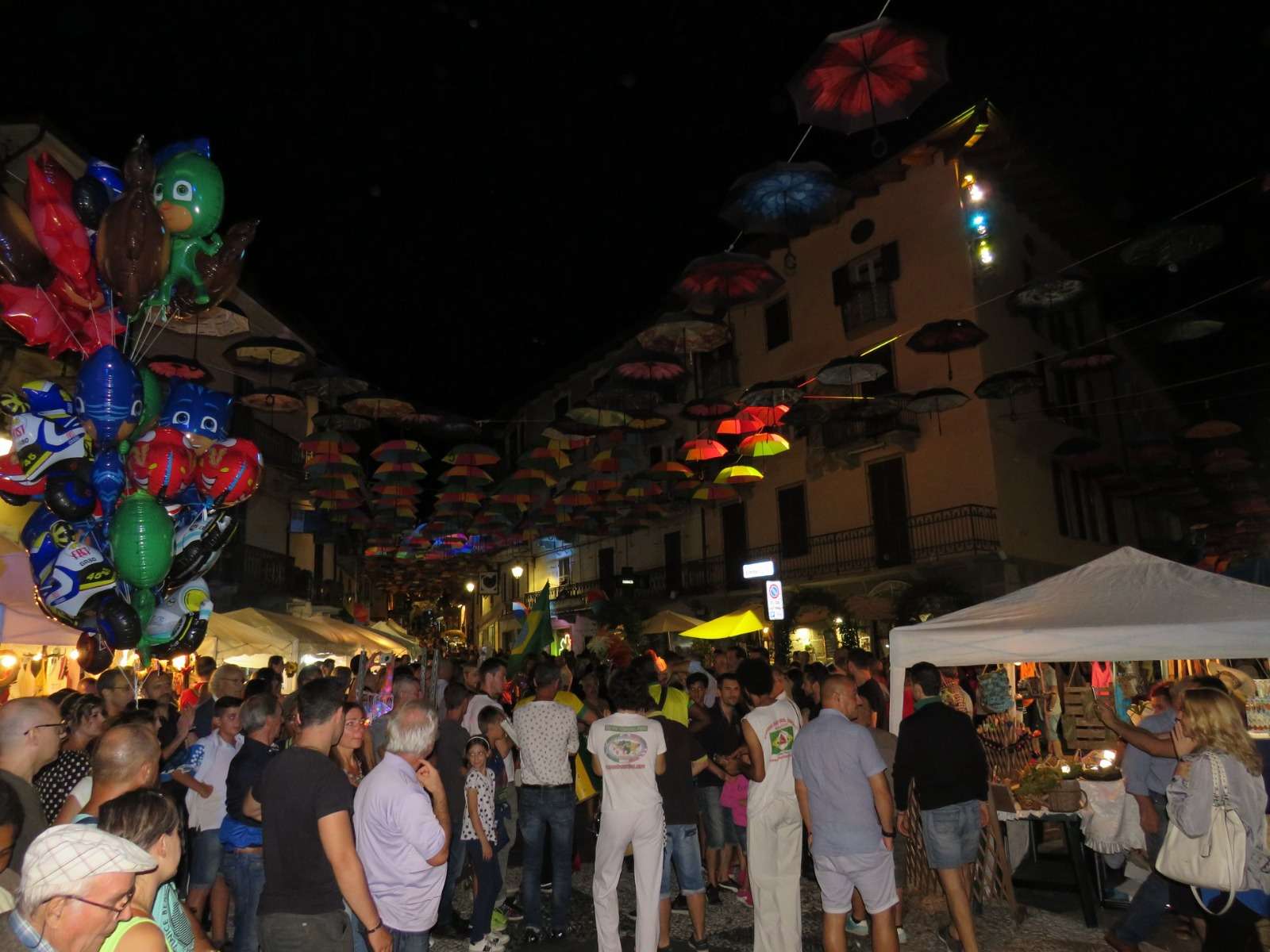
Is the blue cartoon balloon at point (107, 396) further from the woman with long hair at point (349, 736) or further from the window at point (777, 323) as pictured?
the window at point (777, 323)

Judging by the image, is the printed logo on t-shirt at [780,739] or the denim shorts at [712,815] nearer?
the printed logo on t-shirt at [780,739]

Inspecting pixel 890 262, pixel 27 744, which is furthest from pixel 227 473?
pixel 890 262

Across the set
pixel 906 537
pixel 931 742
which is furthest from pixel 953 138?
pixel 931 742

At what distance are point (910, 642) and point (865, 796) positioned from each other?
2.61 meters

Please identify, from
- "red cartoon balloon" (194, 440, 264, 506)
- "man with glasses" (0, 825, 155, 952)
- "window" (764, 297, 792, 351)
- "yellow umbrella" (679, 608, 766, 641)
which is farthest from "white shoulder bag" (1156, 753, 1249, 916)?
"window" (764, 297, 792, 351)

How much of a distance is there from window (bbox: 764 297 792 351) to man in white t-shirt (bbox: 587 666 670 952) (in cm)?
2105

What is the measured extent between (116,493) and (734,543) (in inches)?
882

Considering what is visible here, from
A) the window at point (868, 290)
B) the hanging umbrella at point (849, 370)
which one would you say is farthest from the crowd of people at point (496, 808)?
the window at point (868, 290)

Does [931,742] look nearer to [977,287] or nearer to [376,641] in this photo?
[376,641]

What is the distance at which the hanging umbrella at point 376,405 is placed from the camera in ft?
50.0

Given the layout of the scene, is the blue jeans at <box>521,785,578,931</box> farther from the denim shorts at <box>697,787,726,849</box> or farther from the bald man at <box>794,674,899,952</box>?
the bald man at <box>794,674,899,952</box>

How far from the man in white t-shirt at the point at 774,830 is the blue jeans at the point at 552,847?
5.12ft

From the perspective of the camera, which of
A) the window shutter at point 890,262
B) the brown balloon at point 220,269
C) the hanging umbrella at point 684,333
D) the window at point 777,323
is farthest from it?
the window at point 777,323

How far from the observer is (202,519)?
7281 mm
